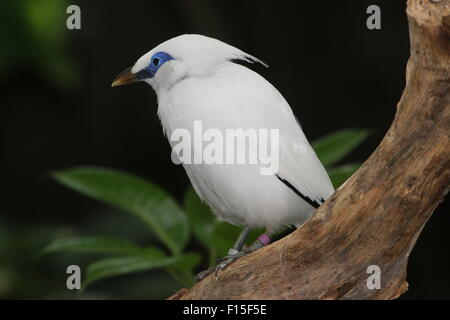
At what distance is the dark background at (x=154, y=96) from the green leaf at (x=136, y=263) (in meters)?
1.92

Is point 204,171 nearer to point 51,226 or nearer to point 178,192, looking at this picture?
point 51,226

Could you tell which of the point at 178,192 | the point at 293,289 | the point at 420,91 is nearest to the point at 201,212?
the point at 293,289

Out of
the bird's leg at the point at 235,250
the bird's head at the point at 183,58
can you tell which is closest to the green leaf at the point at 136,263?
the bird's leg at the point at 235,250

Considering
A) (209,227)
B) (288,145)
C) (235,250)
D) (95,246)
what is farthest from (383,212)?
(95,246)

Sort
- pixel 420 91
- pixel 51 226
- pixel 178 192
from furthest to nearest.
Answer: pixel 178 192, pixel 51 226, pixel 420 91

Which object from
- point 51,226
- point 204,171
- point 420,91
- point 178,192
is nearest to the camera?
point 420,91

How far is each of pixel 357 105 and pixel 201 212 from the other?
2602 mm

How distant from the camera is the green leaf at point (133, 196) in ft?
11.7

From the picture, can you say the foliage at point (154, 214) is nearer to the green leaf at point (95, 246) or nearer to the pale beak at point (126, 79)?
the green leaf at point (95, 246)

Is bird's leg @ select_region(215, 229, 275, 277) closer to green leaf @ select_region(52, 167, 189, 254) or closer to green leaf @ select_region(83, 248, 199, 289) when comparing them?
green leaf @ select_region(83, 248, 199, 289)

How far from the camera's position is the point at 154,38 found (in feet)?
19.4

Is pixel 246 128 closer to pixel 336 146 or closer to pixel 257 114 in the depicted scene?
pixel 257 114

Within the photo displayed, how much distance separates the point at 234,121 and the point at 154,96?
9.92 ft

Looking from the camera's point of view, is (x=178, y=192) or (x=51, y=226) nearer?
(x=51, y=226)
